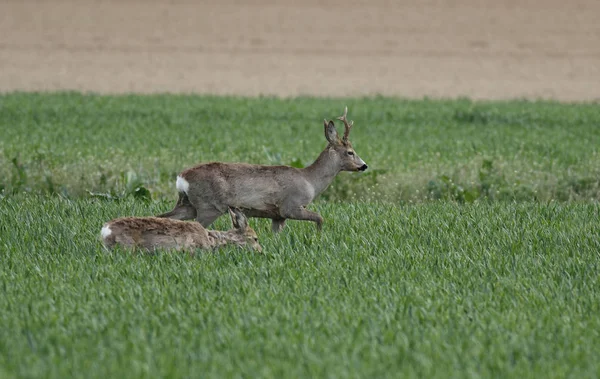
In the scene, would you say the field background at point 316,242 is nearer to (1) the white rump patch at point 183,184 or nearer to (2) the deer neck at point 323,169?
(2) the deer neck at point 323,169

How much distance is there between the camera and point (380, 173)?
561 inches

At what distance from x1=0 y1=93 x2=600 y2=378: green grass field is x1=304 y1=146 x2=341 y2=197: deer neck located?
437mm

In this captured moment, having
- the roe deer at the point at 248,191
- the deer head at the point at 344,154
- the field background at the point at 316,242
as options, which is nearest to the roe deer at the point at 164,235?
the field background at the point at 316,242

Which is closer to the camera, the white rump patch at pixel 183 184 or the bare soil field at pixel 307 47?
the white rump patch at pixel 183 184

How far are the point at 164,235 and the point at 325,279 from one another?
158cm

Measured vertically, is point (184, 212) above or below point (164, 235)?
below

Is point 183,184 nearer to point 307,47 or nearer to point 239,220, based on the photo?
point 239,220

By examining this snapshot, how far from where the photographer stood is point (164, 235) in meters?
8.80

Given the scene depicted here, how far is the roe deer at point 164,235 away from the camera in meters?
8.65

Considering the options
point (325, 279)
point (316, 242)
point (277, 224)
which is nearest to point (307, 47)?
point (277, 224)

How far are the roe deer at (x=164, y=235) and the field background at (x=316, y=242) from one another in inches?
7.3

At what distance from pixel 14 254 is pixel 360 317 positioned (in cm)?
332

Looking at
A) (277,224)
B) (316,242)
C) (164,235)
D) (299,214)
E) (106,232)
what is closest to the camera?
(106,232)

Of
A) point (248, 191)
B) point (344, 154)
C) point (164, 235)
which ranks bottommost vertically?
point (164, 235)
